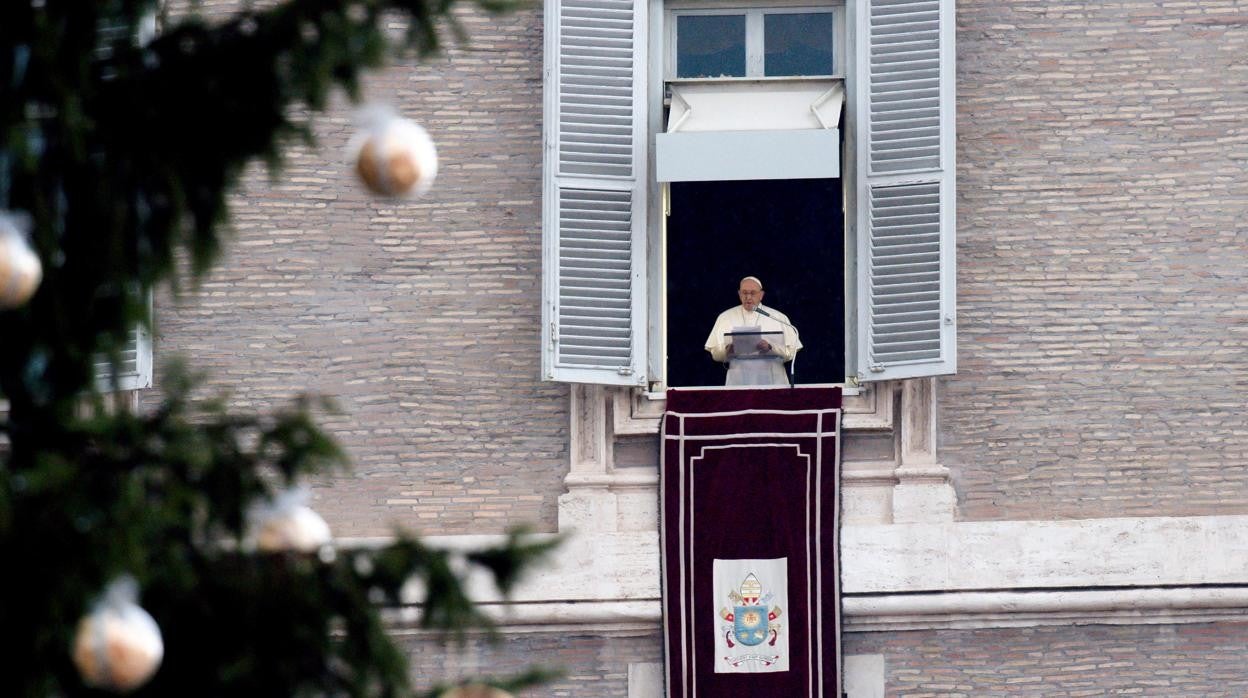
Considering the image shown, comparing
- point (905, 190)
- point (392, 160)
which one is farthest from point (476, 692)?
point (905, 190)

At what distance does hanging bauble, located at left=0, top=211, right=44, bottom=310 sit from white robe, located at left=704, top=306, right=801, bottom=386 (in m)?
6.36

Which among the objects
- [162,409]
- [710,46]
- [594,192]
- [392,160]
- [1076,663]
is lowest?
[1076,663]

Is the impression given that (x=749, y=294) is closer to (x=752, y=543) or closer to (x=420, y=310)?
(x=752, y=543)

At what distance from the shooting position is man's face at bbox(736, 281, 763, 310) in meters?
11.7

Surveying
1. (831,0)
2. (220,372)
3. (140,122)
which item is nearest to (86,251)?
(140,122)

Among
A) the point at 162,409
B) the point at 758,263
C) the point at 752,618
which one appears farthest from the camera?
the point at 758,263

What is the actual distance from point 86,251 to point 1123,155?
686cm

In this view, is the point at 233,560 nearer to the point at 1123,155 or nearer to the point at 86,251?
the point at 86,251

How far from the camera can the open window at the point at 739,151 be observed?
36.8 ft

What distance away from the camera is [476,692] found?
17.6 ft

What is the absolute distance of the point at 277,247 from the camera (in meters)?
11.5

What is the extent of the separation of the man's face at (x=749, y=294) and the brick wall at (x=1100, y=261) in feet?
3.09

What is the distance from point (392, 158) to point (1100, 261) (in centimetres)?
633

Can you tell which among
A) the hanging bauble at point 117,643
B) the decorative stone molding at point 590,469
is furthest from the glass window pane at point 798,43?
the hanging bauble at point 117,643
